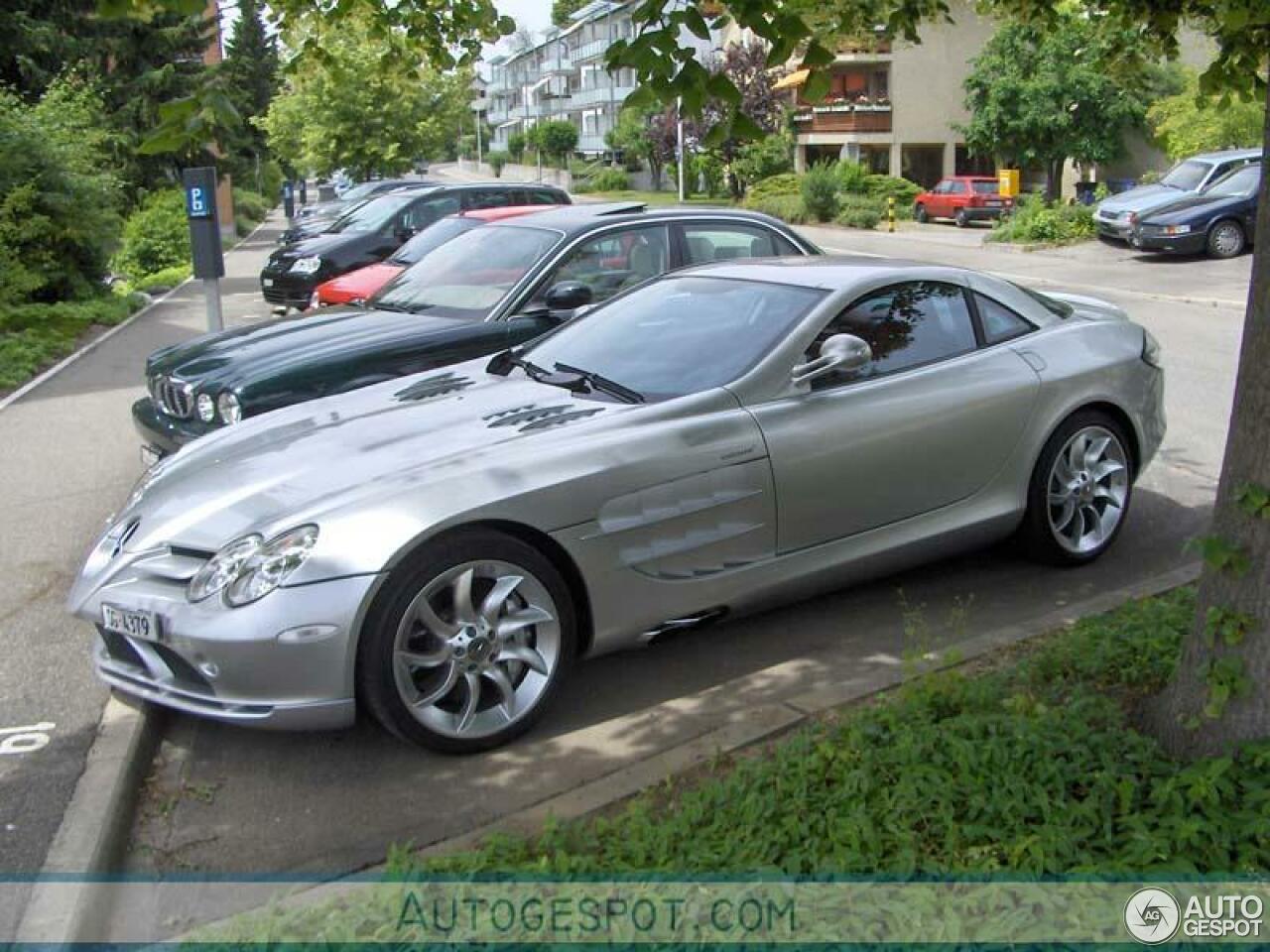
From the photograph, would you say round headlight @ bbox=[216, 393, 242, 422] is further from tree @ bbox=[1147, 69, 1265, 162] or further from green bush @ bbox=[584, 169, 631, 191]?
green bush @ bbox=[584, 169, 631, 191]

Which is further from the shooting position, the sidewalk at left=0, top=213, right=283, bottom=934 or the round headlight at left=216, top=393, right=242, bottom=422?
the round headlight at left=216, top=393, right=242, bottom=422

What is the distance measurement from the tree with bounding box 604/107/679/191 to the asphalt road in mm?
51597

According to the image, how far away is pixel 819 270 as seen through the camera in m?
5.50

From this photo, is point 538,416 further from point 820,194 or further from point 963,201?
point 963,201

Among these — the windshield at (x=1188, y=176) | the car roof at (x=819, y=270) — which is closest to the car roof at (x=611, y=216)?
the car roof at (x=819, y=270)

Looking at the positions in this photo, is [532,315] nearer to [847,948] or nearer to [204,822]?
[204,822]

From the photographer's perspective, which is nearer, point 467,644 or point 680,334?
point 467,644

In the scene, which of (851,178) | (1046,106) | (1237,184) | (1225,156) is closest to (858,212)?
(851,178)

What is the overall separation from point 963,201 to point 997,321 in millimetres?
35255

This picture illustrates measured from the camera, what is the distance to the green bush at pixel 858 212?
37.0 m

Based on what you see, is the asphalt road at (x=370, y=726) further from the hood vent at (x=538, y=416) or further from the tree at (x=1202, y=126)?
the tree at (x=1202, y=126)

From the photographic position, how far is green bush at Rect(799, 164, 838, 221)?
127ft

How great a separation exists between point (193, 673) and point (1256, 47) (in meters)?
4.42

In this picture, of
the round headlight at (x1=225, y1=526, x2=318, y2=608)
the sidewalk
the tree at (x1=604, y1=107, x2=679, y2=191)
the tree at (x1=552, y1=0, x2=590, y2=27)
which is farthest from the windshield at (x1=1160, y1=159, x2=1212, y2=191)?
the tree at (x1=552, y1=0, x2=590, y2=27)
